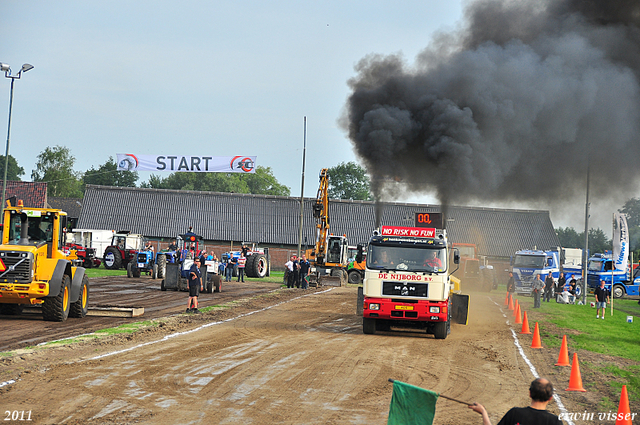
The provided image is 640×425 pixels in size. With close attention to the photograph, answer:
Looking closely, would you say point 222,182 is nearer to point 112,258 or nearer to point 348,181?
point 348,181

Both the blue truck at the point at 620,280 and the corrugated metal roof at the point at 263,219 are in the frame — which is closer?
the blue truck at the point at 620,280

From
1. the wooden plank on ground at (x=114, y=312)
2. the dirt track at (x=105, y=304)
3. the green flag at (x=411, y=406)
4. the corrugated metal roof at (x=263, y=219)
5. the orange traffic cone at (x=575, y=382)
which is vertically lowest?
the dirt track at (x=105, y=304)

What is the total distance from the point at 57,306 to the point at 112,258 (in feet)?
100

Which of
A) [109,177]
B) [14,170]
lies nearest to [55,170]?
[109,177]

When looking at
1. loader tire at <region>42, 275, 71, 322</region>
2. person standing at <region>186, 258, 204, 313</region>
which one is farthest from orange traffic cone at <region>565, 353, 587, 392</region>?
loader tire at <region>42, 275, 71, 322</region>

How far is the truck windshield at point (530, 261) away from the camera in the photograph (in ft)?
146

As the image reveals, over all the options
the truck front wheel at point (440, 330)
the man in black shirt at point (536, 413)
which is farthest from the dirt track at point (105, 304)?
the man in black shirt at point (536, 413)

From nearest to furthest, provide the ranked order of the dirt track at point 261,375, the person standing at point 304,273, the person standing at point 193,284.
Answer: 1. the dirt track at point 261,375
2. the person standing at point 193,284
3. the person standing at point 304,273

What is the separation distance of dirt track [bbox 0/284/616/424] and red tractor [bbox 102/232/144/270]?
29577mm

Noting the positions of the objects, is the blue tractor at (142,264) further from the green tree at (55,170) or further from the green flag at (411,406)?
the green tree at (55,170)

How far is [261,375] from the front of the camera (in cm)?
1056

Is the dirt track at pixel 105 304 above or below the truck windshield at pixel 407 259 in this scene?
below

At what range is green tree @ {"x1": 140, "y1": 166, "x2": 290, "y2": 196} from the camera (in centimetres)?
11019

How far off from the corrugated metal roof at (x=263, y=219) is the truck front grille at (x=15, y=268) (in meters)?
49.7
